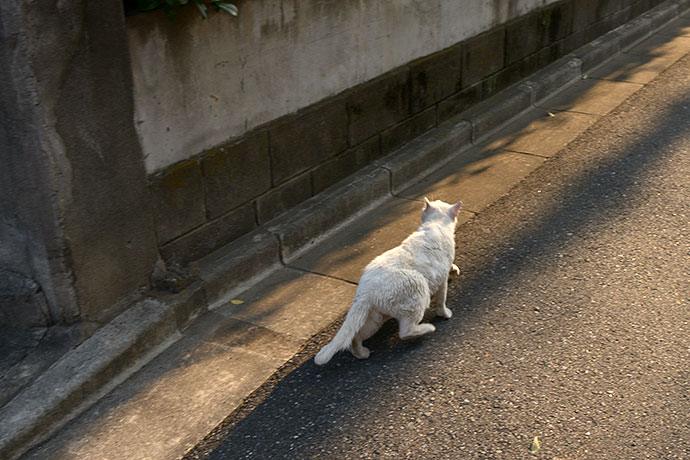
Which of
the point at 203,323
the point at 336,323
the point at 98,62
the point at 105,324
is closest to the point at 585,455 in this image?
the point at 336,323

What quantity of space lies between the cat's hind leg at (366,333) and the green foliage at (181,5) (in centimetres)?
200

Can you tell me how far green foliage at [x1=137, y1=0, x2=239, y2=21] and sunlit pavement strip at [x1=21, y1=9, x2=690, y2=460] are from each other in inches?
69.6

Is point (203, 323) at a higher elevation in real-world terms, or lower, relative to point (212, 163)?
lower

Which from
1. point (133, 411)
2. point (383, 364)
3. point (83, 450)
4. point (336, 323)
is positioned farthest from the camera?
point (336, 323)

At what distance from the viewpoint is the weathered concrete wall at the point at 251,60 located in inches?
163

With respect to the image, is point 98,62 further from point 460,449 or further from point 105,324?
point 460,449

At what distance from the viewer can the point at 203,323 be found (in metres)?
4.40

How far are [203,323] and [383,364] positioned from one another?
1181mm

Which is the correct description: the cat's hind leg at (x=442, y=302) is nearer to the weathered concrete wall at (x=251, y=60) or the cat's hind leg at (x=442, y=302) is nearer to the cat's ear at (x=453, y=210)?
the cat's ear at (x=453, y=210)

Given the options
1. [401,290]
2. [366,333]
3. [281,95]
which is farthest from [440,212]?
[281,95]

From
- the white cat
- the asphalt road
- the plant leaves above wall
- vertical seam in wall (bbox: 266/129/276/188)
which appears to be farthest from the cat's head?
the plant leaves above wall

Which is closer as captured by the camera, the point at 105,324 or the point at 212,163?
the point at 105,324

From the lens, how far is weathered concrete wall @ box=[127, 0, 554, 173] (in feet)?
13.6

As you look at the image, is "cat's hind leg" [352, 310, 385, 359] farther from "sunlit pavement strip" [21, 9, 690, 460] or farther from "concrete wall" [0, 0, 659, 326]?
"concrete wall" [0, 0, 659, 326]
